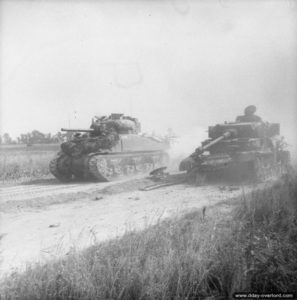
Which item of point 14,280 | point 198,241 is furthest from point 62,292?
point 198,241

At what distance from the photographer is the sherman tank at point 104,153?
14.8 metres

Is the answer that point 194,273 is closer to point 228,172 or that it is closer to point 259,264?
point 259,264

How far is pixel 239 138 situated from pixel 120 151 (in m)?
5.71

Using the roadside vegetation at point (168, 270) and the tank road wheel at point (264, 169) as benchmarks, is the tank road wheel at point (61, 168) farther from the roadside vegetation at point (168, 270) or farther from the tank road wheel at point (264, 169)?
the roadside vegetation at point (168, 270)

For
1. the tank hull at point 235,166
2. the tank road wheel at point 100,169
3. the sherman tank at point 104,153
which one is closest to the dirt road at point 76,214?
the tank hull at point 235,166

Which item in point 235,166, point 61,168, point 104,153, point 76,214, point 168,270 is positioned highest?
point 104,153

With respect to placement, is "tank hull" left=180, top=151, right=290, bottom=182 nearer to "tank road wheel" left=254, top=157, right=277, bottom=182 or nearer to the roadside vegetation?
"tank road wheel" left=254, top=157, right=277, bottom=182

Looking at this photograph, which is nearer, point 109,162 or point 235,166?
point 235,166

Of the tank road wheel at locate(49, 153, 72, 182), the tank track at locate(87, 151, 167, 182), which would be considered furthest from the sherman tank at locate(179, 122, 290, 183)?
the tank road wheel at locate(49, 153, 72, 182)

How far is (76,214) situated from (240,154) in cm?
702

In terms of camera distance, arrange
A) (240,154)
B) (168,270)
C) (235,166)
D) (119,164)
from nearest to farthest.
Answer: (168,270)
(240,154)
(235,166)
(119,164)

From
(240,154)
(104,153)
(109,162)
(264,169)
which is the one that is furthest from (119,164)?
(264,169)

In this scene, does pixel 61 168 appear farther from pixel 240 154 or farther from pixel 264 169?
pixel 264 169

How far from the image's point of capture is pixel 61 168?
15414mm
